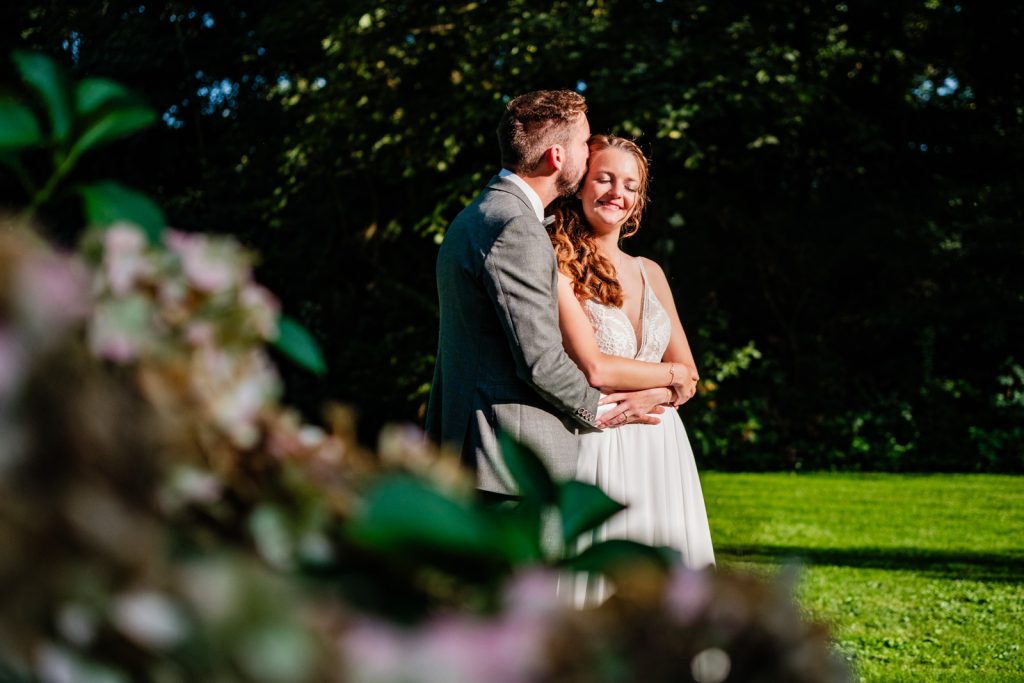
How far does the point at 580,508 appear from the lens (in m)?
0.82

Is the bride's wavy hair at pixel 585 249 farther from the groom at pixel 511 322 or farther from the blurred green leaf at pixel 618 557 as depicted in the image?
the blurred green leaf at pixel 618 557

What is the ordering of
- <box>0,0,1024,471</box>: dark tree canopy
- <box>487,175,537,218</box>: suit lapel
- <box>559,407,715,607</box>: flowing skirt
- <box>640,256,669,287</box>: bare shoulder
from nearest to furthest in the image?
1. <box>487,175,537,218</box>: suit lapel
2. <box>559,407,715,607</box>: flowing skirt
3. <box>640,256,669,287</box>: bare shoulder
4. <box>0,0,1024,471</box>: dark tree canopy

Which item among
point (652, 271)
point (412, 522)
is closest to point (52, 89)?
point (412, 522)

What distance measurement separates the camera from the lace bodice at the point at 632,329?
3.76 m

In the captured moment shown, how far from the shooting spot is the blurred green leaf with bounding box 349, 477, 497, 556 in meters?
0.65

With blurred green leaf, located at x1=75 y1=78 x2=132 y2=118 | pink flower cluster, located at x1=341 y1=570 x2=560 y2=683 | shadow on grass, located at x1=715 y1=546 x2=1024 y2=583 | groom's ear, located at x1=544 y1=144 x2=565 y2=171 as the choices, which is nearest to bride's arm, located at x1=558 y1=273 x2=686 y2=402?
groom's ear, located at x1=544 y1=144 x2=565 y2=171

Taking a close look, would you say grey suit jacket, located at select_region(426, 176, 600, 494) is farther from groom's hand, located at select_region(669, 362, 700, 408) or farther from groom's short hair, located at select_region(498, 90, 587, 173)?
groom's hand, located at select_region(669, 362, 700, 408)

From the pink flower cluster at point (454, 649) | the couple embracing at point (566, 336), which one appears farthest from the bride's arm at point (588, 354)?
the pink flower cluster at point (454, 649)

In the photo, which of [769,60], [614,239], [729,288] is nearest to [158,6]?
[769,60]

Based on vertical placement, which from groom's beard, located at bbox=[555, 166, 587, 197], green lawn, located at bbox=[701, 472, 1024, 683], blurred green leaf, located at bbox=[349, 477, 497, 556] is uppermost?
blurred green leaf, located at bbox=[349, 477, 497, 556]

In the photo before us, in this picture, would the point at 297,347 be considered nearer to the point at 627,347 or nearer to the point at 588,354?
the point at 588,354

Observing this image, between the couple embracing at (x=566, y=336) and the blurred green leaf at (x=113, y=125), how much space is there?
2.02m

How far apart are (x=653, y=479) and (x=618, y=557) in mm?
3034

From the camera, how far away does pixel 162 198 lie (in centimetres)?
1297
